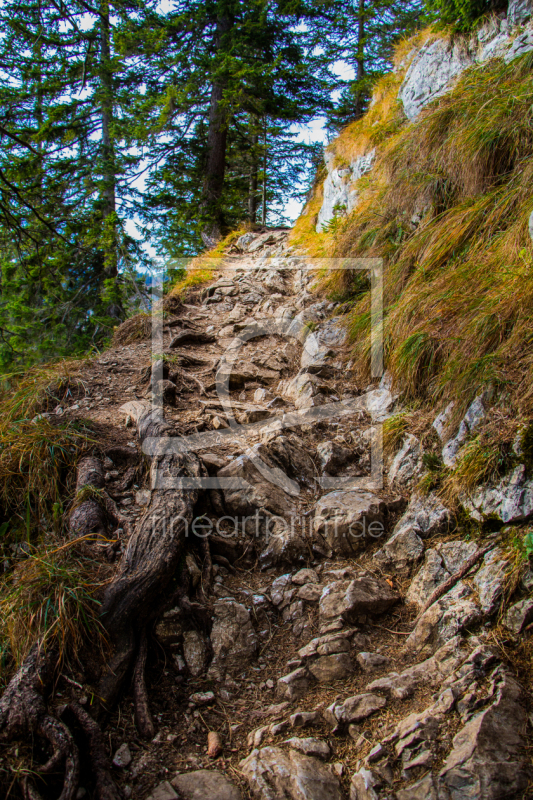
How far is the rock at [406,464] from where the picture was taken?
3271mm

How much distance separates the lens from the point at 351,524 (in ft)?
10.0

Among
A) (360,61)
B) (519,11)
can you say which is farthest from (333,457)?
(360,61)

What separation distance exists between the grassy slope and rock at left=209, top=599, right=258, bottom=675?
214 cm

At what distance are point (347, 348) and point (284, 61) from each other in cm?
1218

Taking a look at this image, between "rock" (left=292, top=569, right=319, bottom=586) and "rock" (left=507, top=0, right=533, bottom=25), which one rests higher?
"rock" (left=507, top=0, right=533, bottom=25)

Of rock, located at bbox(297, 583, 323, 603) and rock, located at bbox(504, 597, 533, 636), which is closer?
rock, located at bbox(504, 597, 533, 636)

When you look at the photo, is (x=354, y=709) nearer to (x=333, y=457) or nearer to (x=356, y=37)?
(x=333, y=457)

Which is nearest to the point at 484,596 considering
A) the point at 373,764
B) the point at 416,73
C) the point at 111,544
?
the point at 373,764

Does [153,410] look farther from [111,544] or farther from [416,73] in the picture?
[416,73]

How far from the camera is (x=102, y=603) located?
227 cm

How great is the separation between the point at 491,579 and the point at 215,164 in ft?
43.1

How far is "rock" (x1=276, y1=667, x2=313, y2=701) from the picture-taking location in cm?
216

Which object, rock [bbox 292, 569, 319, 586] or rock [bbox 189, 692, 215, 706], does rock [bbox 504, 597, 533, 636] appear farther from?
rock [bbox 189, 692, 215, 706]

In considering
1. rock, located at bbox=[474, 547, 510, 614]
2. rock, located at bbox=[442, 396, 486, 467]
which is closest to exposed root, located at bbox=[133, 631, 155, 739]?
rock, located at bbox=[474, 547, 510, 614]
